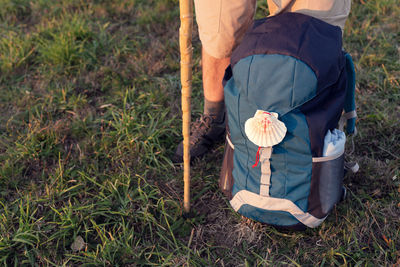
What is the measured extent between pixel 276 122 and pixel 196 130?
0.86 m

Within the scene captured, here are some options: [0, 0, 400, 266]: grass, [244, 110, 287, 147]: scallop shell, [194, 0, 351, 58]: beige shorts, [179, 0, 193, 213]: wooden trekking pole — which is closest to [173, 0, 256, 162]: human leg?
[194, 0, 351, 58]: beige shorts

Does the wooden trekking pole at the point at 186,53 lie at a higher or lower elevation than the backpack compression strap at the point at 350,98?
higher

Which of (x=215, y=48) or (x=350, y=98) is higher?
(x=215, y=48)

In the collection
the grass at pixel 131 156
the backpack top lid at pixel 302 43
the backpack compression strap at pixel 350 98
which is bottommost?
the grass at pixel 131 156

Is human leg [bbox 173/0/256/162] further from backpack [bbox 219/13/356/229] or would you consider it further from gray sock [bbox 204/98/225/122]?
backpack [bbox 219/13/356/229]

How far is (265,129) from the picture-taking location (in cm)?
169

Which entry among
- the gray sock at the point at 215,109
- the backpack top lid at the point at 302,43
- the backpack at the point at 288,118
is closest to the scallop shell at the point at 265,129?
the backpack at the point at 288,118

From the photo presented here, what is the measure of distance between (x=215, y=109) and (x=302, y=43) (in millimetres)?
878

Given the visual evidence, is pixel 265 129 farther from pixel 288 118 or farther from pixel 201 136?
pixel 201 136

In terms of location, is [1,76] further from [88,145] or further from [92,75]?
[88,145]

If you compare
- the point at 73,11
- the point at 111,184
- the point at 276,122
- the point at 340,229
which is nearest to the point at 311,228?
the point at 340,229

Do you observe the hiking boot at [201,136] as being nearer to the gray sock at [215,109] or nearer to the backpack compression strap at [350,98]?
the gray sock at [215,109]

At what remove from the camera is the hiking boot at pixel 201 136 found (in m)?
2.47

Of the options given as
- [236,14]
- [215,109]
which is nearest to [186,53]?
[236,14]
